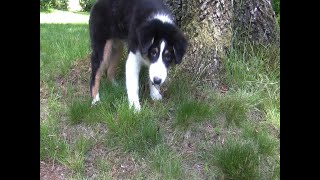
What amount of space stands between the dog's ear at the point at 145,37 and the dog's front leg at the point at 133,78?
0.31 metres

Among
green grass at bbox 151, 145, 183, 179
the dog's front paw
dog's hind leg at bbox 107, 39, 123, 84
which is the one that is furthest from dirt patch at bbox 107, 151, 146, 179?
dog's hind leg at bbox 107, 39, 123, 84

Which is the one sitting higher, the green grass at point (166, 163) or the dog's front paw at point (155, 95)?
the dog's front paw at point (155, 95)

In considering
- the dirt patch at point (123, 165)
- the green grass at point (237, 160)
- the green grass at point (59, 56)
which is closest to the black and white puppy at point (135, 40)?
the dirt patch at point (123, 165)

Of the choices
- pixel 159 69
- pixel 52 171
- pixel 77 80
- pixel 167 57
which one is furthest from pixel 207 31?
pixel 52 171

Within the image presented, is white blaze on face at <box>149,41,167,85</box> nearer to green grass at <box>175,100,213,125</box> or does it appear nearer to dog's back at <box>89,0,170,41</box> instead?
green grass at <box>175,100,213,125</box>

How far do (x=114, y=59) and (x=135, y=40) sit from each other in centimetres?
82

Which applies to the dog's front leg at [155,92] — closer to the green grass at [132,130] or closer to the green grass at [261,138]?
the green grass at [132,130]

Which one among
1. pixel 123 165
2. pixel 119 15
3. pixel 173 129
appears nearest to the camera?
pixel 123 165

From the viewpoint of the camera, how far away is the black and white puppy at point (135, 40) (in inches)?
190

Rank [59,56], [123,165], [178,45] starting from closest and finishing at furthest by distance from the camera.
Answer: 1. [123,165]
2. [178,45]
3. [59,56]

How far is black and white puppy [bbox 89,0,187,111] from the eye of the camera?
190 inches

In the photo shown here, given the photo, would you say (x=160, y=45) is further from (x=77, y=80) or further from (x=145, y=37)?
(x=77, y=80)

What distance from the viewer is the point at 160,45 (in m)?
4.82
